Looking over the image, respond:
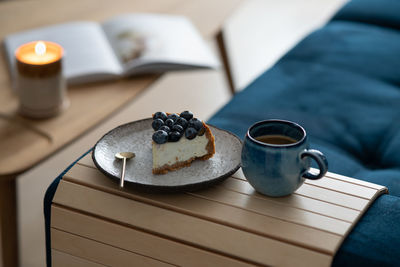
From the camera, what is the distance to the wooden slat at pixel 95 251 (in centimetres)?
87

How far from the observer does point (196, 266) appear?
2.73ft

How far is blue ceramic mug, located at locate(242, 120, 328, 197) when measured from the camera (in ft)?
2.66

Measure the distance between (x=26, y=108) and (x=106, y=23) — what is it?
466 mm

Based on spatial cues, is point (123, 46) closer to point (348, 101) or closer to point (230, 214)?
point (348, 101)

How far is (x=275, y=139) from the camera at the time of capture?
871 mm

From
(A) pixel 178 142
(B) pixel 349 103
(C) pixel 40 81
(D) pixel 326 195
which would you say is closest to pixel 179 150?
(A) pixel 178 142

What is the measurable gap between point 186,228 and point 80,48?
851 mm

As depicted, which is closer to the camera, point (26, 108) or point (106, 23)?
point (26, 108)

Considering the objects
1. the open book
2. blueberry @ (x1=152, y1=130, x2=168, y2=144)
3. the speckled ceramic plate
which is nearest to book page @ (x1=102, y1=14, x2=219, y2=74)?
the open book

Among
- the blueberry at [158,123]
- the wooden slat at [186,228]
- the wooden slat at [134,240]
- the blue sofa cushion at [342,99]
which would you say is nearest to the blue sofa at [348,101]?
the blue sofa cushion at [342,99]

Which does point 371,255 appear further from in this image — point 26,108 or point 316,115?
point 26,108

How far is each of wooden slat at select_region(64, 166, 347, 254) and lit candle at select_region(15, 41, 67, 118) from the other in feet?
1.44

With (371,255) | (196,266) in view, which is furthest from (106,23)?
(371,255)

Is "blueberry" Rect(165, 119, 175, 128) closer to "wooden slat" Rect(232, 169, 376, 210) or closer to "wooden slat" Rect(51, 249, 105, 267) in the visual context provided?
"wooden slat" Rect(232, 169, 376, 210)
